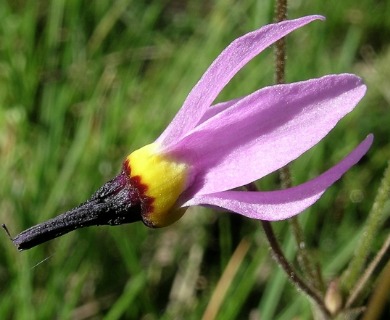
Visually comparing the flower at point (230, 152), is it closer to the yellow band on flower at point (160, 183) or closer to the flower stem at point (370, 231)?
the yellow band on flower at point (160, 183)

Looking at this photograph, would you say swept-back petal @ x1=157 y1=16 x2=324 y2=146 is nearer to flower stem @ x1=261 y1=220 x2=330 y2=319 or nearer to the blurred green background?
flower stem @ x1=261 y1=220 x2=330 y2=319

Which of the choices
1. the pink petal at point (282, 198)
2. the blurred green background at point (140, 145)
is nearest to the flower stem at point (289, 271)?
the pink petal at point (282, 198)

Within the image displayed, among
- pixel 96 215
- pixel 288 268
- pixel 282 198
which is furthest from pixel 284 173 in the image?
pixel 96 215

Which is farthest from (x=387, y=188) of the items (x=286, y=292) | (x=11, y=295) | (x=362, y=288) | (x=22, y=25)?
(x=22, y=25)

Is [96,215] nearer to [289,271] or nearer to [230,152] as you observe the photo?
[230,152]

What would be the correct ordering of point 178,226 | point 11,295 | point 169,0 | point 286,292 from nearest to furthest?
point 11,295 → point 286,292 → point 178,226 → point 169,0

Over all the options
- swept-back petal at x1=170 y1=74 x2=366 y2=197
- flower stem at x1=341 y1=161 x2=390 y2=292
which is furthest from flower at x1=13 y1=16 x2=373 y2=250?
flower stem at x1=341 y1=161 x2=390 y2=292

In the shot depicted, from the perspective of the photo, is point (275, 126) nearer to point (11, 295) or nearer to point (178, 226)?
point (11, 295)
